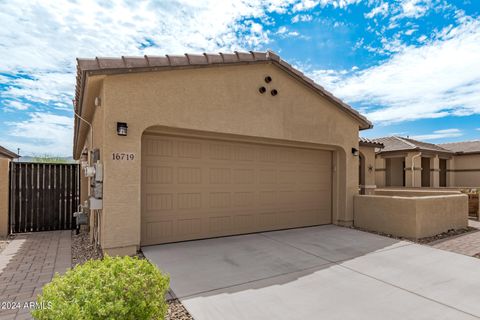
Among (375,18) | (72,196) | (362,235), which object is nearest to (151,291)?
(362,235)

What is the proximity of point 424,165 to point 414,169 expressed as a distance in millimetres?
3466

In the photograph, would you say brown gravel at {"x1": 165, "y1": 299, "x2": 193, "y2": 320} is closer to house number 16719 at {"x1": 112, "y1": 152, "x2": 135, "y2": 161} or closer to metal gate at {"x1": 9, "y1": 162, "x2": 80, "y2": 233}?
house number 16719 at {"x1": 112, "y1": 152, "x2": 135, "y2": 161}

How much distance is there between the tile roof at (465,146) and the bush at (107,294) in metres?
27.4

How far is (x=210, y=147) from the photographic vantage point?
7.14 meters

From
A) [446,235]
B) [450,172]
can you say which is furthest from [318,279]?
[450,172]

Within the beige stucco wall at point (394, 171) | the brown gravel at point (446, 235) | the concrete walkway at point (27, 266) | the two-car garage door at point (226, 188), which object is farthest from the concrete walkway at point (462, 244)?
the beige stucco wall at point (394, 171)

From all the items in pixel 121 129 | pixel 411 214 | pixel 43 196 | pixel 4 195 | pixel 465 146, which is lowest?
pixel 411 214

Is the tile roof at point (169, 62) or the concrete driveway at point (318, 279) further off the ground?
the tile roof at point (169, 62)

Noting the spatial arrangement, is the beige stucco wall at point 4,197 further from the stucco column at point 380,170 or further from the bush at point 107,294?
the stucco column at point 380,170

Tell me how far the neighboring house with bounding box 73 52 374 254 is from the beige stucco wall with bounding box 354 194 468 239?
0.70 metres

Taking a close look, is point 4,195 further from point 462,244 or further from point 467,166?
point 467,166

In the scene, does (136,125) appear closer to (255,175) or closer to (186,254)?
(186,254)

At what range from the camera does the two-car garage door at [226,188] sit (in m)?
6.37

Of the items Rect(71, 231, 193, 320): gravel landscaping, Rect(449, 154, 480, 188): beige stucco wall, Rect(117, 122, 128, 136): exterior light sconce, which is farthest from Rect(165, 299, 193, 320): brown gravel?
Rect(449, 154, 480, 188): beige stucco wall
